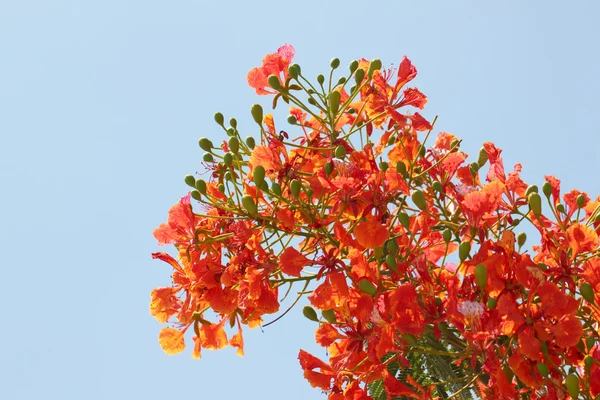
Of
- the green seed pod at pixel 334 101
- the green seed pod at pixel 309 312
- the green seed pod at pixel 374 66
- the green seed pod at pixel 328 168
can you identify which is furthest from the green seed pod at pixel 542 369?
the green seed pod at pixel 374 66

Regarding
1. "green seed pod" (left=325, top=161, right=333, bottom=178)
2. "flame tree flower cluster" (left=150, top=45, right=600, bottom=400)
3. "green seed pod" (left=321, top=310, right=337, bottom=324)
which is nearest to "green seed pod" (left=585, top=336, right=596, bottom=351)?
"flame tree flower cluster" (left=150, top=45, right=600, bottom=400)

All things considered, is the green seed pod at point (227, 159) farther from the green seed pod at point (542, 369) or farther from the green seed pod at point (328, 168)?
the green seed pod at point (542, 369)

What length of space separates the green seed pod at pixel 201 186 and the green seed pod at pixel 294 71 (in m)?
0.52

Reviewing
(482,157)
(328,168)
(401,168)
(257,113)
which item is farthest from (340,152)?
(482,157)

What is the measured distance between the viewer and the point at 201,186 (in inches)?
89.0

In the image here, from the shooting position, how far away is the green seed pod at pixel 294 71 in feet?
8.21

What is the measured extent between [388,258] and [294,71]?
2.53 feet

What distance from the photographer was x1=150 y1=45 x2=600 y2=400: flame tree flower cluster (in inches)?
79.4

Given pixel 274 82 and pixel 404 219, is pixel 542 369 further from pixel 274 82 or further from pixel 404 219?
pixel 274 82

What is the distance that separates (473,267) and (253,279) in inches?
25.0

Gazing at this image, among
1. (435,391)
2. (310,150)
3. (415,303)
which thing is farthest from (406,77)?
(435,391)

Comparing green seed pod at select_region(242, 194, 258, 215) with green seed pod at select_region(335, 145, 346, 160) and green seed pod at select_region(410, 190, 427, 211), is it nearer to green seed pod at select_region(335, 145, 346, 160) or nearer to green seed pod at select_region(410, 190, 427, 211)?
green seed pod at select_region(335, 145, 346, 160)

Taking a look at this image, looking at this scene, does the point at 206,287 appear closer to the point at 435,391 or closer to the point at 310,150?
the point at 310,150

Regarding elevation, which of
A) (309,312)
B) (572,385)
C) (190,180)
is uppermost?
(190,180)
